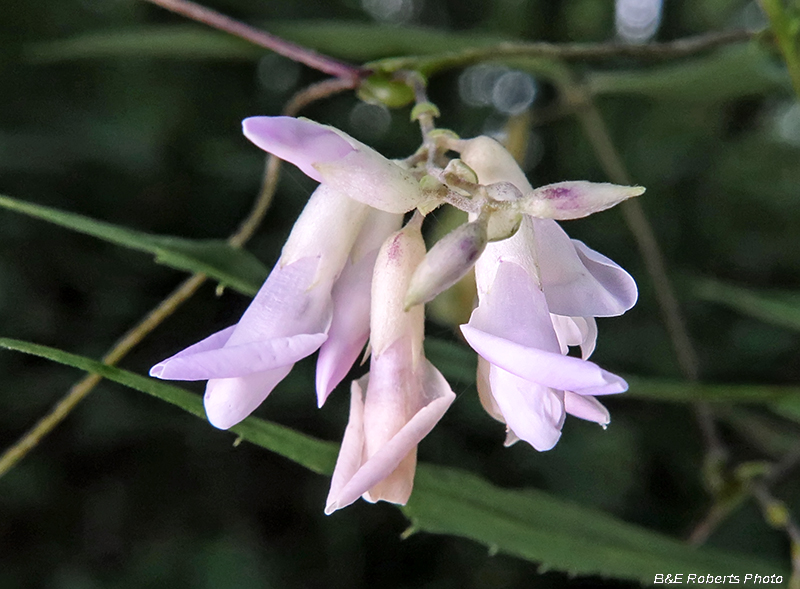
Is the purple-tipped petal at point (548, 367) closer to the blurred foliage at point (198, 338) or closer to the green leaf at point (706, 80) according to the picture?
the blurred foliage at point (198, 338)

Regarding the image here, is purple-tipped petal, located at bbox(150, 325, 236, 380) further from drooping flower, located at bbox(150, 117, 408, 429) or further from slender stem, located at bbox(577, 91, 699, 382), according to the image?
slender stem, located at bbox(577, 91, 699, 382)

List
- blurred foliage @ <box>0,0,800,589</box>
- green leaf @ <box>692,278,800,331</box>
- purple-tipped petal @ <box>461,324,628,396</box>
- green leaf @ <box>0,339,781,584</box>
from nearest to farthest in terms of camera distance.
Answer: purple-tipped petal @ <box>461,324,628,396</box>
green leaf @ <box>0,339,781,584</box>
green leaf @ <box>692,278,800,331</box>
blurred foliage @ <box>0,0,800,589</box>

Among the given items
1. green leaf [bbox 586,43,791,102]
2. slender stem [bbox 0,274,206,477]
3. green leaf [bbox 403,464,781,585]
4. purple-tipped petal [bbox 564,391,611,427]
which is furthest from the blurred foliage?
purple-tipped petal [bbox 564,391,611,427]

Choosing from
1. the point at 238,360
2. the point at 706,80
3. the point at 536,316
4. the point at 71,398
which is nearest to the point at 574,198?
the point at 536,316

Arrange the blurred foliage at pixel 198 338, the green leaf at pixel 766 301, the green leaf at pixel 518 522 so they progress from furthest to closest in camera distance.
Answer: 1. the blurred foliage at pixel 198 338
2. the green leaf at pixel 766 301
3. the green leaf at pixel 518 522

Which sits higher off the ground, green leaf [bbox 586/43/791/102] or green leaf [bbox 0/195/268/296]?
green leaf [bbox 586/43/791/102]

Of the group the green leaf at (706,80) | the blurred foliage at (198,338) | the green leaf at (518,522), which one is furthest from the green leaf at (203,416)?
the green leaf at (706,80)
